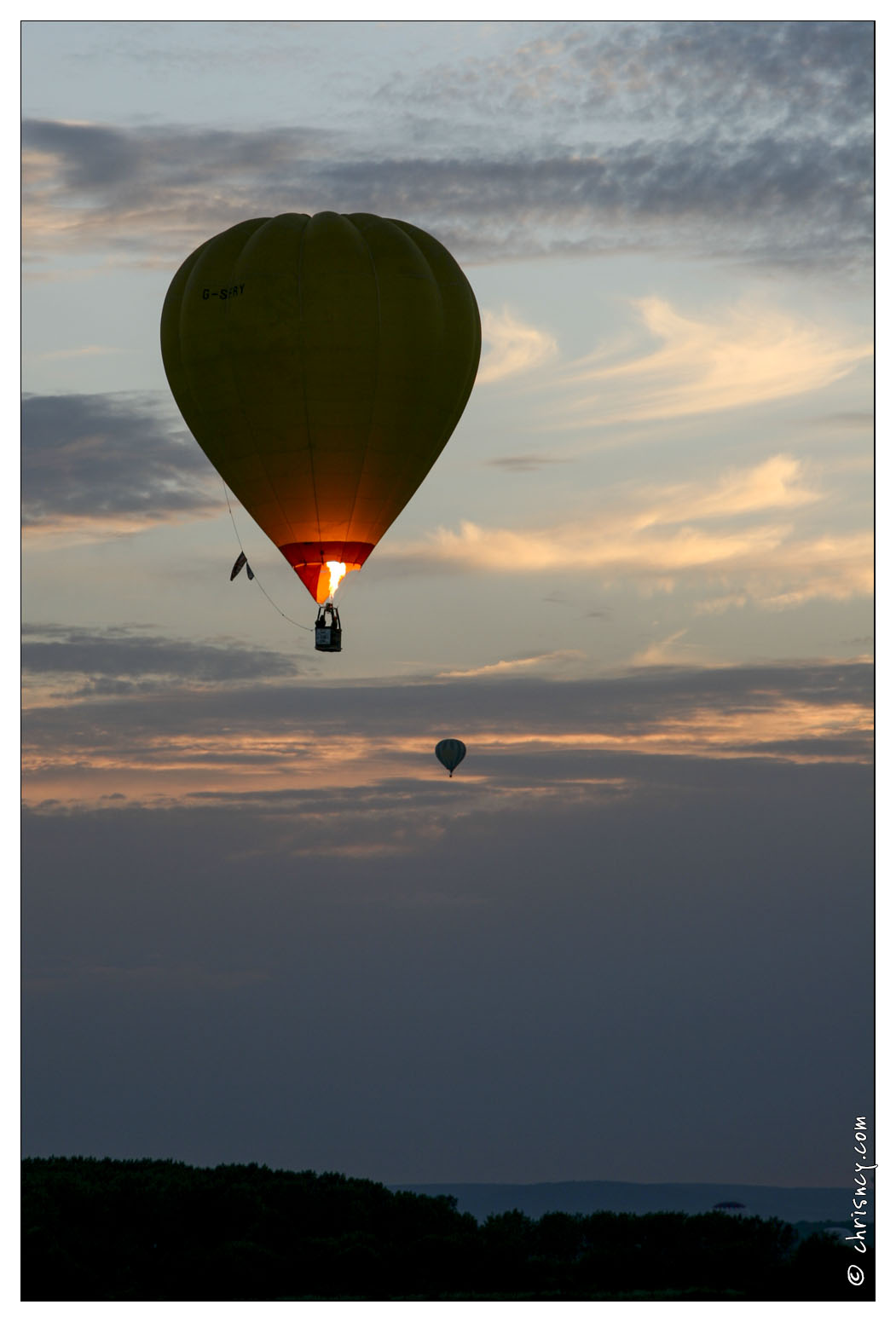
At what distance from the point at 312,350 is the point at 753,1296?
2949 cm

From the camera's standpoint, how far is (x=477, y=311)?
4456 centimetres

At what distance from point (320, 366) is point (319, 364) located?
51 millimetres

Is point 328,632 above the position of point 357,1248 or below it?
above

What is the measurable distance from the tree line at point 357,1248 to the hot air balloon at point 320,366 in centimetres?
2246

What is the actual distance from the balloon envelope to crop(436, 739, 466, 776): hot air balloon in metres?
19.1

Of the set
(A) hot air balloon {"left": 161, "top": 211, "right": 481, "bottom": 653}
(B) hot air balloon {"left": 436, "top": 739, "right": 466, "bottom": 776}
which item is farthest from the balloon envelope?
(B) hot air balloon {"left": 436, "top": 739, "right": 466, "bottom": 776}

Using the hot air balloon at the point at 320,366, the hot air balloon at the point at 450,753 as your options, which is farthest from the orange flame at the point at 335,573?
the hot air balloon at the point at 450,753

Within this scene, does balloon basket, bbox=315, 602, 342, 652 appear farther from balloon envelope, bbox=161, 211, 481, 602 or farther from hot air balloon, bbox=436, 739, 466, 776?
hot air balloon, bbox=436, 739, 466, 776

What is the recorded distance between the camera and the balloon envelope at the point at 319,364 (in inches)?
1641

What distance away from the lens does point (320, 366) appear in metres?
41.7

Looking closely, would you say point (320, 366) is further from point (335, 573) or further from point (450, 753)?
point (450, 753)

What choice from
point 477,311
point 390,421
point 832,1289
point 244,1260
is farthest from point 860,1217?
point 244,1260

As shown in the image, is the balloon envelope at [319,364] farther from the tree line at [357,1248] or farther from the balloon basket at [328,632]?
the tree line at [357,1248]

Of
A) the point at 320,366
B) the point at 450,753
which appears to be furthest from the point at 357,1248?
the point at 320,366
